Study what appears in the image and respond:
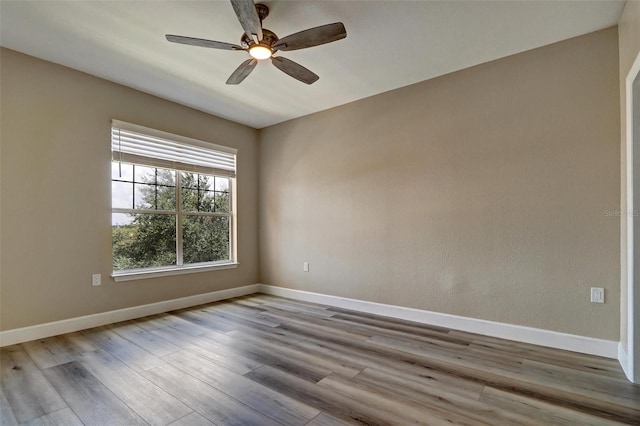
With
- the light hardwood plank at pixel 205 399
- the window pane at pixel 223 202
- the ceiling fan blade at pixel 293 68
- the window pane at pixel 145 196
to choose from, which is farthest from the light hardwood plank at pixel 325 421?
the window pane at pixel 223 202

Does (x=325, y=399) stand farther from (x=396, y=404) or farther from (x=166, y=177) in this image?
(x=166, y=177)

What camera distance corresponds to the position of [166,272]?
3.89 metres

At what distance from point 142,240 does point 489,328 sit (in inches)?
159

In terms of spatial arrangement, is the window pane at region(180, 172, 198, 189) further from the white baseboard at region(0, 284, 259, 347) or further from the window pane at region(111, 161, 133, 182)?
the white baseboard at region(0, 284, 259, 347)

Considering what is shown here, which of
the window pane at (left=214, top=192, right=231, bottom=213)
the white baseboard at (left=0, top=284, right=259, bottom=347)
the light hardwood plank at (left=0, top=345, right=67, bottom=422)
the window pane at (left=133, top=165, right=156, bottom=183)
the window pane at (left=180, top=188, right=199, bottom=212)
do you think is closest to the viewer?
the light hardwood plank at (left=0, top=345, right=67, bottom=422)

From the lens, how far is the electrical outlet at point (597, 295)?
2.52 meters

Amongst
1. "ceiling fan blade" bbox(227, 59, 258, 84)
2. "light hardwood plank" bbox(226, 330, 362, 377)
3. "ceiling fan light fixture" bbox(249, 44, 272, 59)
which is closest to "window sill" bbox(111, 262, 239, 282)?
"light hardwood plank" bbox(226, 330, 362, 377)

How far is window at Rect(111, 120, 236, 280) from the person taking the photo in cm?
357

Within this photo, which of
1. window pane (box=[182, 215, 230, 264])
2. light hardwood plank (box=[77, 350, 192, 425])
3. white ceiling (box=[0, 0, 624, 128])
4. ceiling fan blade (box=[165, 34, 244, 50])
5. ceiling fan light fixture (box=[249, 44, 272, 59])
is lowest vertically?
light hardwood plank (box=[77, 350, 192, 425])

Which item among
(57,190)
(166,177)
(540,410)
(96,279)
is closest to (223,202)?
(166,177)

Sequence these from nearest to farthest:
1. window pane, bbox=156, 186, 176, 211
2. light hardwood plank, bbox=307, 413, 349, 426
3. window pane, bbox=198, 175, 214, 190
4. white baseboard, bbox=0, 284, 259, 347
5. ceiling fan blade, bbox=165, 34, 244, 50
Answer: light hardwood plank, bbox=307, 413, 349, 426, ceiling fan blade, bbox=165, 34, 244, 50, white baseboard, bbox=0, 284, 259, 347, window pane, bbox=156, 186, 176, 211, window pane, bbox=198, 175, 214, 190

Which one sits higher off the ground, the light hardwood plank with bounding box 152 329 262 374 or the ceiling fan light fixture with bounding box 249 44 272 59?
the ceiling fan light fixture with bounding box 249 44 272 59

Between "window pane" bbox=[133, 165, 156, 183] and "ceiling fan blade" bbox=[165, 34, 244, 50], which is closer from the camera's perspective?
"ceiling fan blade" bbox=[165, 34, 244, 50]

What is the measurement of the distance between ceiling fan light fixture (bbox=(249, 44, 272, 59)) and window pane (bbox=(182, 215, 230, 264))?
2.57 m
